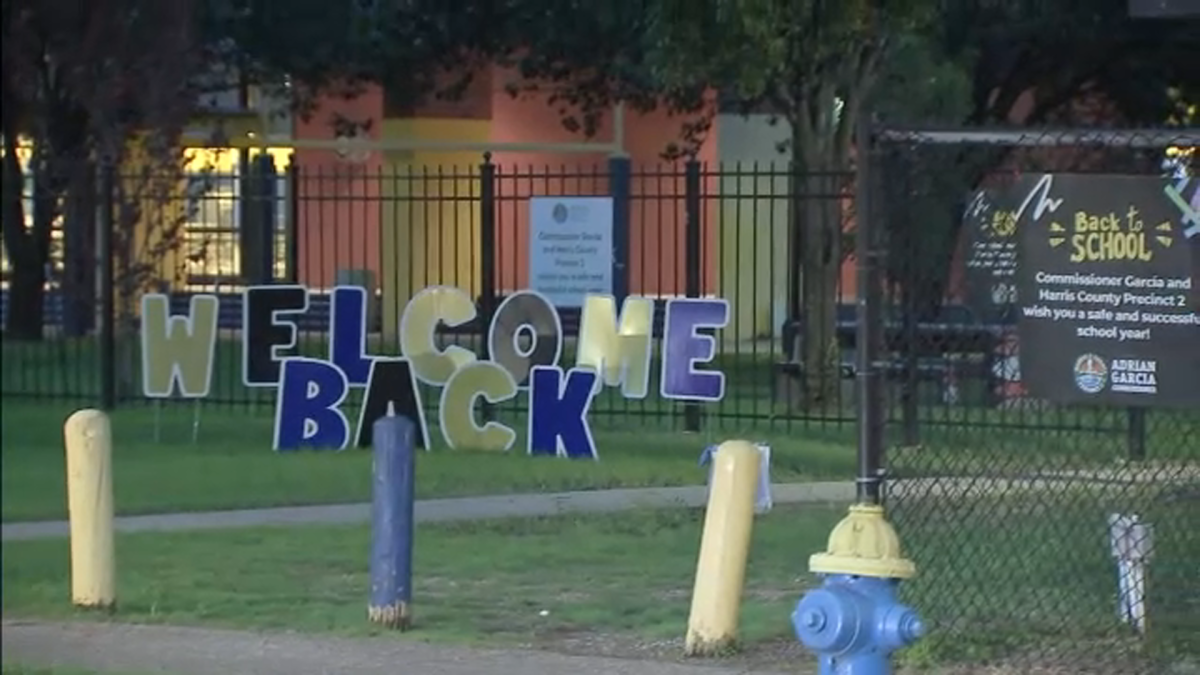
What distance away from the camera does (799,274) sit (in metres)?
21.8

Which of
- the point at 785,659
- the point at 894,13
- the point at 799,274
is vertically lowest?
the point at 785,659

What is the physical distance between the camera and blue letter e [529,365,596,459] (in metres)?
16.4

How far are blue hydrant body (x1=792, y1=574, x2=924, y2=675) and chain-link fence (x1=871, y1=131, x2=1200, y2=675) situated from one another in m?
1.46

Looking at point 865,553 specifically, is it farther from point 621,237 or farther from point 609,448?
point 621,237

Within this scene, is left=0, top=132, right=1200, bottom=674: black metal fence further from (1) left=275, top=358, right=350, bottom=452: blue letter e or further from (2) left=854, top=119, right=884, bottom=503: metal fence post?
(1) left=275, top=358, right=350, bottom=452: blue letter e

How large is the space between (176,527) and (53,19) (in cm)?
791

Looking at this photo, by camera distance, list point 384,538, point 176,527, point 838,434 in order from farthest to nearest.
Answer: point 838,434, point 176,527, point 384,538

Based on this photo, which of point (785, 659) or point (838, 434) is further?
point (838, 434)

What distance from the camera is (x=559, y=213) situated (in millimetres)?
19453

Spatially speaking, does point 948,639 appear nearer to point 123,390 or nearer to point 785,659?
point 785,659

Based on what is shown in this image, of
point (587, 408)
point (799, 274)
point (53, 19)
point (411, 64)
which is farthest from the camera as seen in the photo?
point (411, 64)

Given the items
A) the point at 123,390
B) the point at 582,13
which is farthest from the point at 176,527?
the point at 582,13

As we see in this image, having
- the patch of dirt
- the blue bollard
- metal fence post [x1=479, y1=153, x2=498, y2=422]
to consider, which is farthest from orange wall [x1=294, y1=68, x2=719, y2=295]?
the patch of dirt

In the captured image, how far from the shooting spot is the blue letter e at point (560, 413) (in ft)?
53.9
